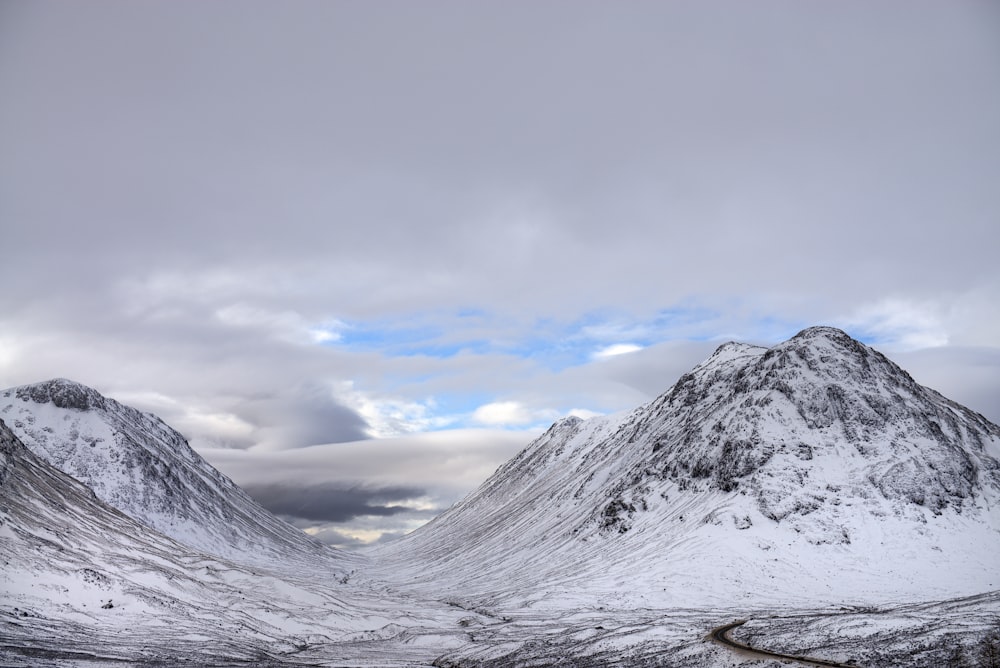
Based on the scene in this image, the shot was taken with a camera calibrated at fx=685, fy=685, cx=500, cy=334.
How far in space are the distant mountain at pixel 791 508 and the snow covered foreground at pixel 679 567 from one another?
0.45 meters

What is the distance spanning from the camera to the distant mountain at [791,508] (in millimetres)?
107562

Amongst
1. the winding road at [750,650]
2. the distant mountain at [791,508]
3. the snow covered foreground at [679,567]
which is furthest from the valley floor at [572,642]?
the distant mountain at [791,508]

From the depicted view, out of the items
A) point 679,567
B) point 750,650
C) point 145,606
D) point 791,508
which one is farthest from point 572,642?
point 791,508

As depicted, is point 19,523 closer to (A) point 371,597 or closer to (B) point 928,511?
(A) point 371,597

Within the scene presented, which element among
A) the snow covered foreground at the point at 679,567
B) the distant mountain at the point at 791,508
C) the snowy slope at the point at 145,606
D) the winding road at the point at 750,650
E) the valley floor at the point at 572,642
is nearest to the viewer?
the winding road at the point at 750,650

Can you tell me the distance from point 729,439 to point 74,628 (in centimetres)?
12306

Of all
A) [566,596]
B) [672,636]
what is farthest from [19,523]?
[672,636]

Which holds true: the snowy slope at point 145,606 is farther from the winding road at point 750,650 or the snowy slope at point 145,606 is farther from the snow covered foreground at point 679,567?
the winding road at point 750,650

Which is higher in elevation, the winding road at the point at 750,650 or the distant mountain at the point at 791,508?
the distant mountain at the point at 791,508

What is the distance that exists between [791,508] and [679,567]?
86.5ft

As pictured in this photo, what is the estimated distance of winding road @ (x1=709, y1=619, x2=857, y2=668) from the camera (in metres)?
48.7

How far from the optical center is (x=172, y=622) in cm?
8406

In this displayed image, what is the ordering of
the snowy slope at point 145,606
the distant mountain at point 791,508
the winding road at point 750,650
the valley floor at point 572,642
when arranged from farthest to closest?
the distant mountain at point 791,508
the snowy slope at point 145,606
the valley floor at point 572,642
the winding road at point 750,650

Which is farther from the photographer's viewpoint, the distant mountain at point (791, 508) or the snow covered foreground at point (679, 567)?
the distant mountain at point (791, 508)
